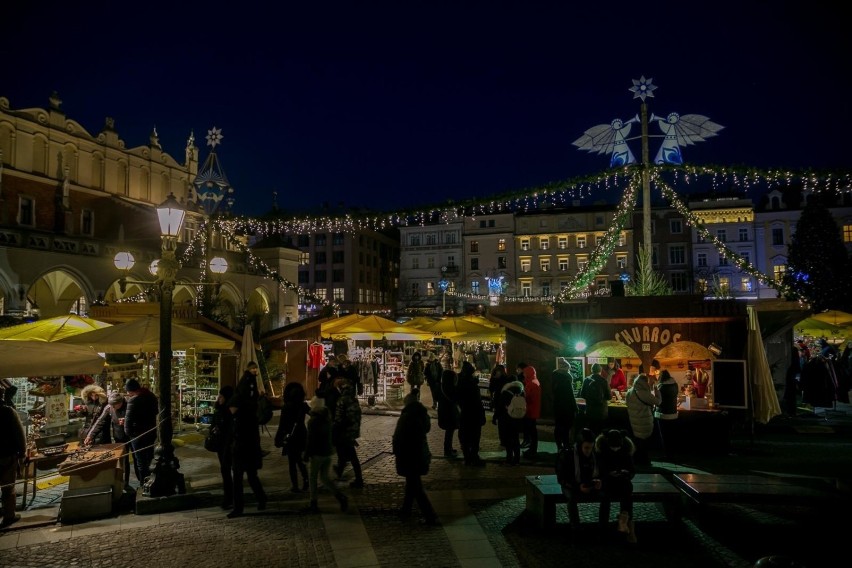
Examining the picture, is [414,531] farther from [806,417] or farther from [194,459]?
[806,417]

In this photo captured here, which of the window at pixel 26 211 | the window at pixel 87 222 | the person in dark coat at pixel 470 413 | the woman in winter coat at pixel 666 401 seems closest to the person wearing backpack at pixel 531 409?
the person in dark coat at pixel 470 413

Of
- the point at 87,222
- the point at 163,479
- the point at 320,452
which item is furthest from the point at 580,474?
the point at 87,222

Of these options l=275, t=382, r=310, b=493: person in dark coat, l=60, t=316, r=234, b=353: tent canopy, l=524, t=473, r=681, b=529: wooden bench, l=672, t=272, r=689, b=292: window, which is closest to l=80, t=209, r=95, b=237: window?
l=60, t=316, r=234, b=353: tent canopy

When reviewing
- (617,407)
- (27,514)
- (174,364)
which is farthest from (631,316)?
(27,514)

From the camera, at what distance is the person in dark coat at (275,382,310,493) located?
29.4ft

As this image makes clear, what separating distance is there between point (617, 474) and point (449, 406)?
511 cm

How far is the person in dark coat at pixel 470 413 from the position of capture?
1100cm

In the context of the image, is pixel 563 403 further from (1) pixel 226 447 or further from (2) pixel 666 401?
(1) pixel 226 447

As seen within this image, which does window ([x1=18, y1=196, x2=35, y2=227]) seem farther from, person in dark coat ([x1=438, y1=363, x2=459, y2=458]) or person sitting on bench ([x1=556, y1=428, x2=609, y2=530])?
person sitting on bench ([x1=556, y1=428, x2=609, y2=530])

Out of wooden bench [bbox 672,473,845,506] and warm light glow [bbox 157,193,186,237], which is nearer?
wooden bench [bbox 672,473,845,506]

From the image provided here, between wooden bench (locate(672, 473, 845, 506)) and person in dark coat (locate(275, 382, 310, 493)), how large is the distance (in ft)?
17.8

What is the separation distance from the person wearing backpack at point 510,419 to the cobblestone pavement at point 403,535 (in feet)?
4.04

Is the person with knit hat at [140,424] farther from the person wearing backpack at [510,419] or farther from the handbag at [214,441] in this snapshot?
the person wearing backpack at [510,419]

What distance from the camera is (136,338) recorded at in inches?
501
